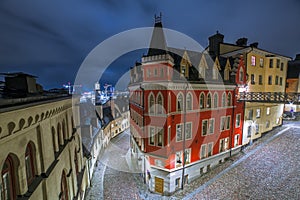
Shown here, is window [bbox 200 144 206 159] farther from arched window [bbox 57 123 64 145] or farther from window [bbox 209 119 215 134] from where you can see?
arched window [bbox 57 123 64 145]

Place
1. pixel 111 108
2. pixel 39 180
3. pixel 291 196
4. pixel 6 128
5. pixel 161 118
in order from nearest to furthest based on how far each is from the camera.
A: pixel 6 128
pixel 39 180
pixel 291 196
pixel 161 118
pixel 111 108

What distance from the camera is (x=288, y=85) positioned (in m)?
28.4

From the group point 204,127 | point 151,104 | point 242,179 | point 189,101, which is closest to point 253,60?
point 204,127

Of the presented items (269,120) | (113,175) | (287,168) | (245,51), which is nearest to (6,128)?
(113,175)

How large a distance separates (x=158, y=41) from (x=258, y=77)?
60.5 ft

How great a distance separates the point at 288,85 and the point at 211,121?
2362 cm

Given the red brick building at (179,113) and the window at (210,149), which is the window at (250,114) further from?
the window at (210,149)

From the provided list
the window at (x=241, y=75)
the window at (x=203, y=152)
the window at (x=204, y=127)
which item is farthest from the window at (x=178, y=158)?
the window at (x=241, y=75)

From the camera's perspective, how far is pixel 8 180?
4285 millimetres

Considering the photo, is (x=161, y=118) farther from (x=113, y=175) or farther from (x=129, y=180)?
(x=113, y=175)

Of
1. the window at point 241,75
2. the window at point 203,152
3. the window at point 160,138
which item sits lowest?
the window at point 203,152

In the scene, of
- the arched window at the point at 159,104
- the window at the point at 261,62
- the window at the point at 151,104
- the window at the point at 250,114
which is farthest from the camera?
the window at the point at 261,62

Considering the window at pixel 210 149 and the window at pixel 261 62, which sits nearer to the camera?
the window at pixel 210 149

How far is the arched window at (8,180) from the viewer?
4087 mm
